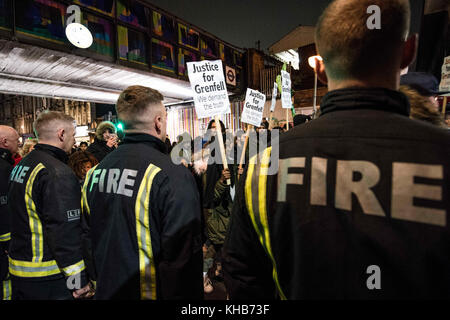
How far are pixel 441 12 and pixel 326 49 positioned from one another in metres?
3.90

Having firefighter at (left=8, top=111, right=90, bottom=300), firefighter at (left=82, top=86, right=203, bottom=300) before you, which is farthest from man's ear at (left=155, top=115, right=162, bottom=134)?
firefighter at (left=8, top=111, right=90, bottom=300)

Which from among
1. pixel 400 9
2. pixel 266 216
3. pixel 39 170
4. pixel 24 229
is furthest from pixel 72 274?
pixel 400 9

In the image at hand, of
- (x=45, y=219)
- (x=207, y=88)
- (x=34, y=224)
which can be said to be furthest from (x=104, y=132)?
(x=45, y=219)

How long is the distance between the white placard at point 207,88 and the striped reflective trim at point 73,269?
2375 mm

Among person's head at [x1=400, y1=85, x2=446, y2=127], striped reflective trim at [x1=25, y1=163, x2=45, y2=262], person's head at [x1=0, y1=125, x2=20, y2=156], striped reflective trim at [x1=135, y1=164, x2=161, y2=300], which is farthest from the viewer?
person's head at [x1=0, y1=125, x2=20, y2=156]

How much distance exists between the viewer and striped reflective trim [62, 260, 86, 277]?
241cm

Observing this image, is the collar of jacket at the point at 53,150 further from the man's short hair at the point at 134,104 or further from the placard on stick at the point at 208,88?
the placard on stick at the point at 208,88

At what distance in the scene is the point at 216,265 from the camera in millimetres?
4422

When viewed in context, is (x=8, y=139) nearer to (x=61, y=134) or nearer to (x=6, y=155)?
(x=6, y=155)

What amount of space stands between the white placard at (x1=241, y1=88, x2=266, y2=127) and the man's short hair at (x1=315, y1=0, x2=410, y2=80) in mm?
3886

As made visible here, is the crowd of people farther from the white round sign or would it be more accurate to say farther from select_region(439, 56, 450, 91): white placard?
the white round sign

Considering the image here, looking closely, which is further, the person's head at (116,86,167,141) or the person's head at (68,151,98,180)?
the person's head at (68,151,98,180)

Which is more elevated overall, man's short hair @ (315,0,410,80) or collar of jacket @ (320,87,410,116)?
man's short hair @ (315,0,410,80)
